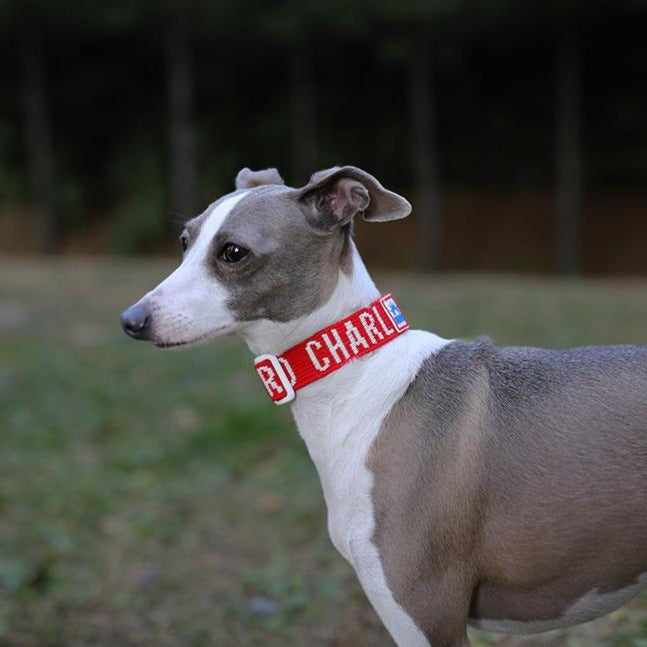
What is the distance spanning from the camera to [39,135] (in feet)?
76.7

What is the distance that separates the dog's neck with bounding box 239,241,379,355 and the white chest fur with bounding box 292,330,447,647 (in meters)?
0.15

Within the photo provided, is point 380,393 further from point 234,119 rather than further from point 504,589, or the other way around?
point 234,119

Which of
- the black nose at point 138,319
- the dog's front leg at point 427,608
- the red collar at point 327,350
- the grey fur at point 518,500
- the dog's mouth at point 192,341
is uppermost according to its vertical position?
the black nose at point 138,319

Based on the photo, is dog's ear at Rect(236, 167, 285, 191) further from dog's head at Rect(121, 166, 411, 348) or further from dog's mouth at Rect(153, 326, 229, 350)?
dog's mouth at Rect(153, 326, 229, 350)

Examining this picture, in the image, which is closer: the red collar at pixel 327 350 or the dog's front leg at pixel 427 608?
the dog's front leg at pixel 427 608

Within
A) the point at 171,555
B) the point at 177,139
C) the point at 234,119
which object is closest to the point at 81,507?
the point at 171,555

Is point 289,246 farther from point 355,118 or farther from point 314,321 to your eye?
point 355,118

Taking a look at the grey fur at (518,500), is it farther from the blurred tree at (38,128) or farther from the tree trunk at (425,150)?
the blurred tree at (38,128)

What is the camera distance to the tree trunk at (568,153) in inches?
705

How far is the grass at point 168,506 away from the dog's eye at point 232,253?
1.94 meters

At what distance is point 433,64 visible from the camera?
19.8 metres

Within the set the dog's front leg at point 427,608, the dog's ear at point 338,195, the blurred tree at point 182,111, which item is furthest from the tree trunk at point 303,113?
the dog's front leg at point 427,608

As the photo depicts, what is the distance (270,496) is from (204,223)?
2.93m

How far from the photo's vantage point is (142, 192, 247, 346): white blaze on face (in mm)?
2783
